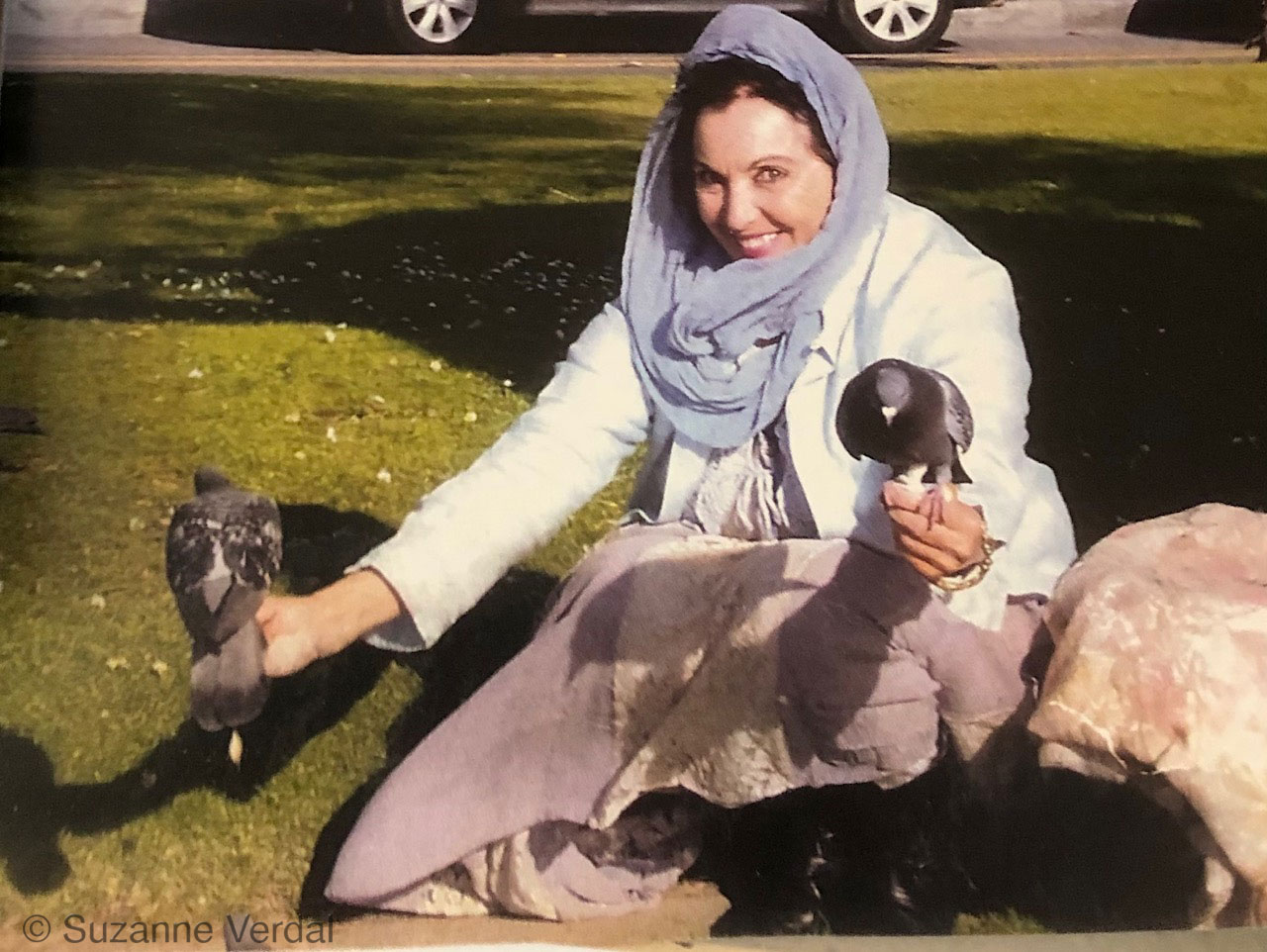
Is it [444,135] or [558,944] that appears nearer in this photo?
[558,944]

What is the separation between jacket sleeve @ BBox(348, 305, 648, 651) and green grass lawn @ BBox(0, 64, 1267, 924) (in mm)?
22

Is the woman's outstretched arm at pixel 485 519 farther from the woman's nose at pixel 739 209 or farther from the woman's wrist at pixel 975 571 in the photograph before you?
the woman's wrist at pixel 975 571

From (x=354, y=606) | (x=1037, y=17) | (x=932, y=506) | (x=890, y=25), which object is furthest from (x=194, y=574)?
(x=1037, y=17)

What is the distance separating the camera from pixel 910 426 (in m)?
1.11

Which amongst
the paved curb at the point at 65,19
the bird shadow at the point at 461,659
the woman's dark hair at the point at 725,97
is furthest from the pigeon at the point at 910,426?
the paved curb at the point at 65,19

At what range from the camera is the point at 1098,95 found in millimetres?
1289

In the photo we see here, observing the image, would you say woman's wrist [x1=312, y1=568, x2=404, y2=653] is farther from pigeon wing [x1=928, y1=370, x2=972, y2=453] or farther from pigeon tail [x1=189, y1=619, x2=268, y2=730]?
pigeon wing [x1=928, y1=370, x2=972, y2=453]

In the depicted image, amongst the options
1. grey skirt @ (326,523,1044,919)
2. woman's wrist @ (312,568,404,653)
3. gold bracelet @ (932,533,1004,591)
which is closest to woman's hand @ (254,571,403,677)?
woman's wrist @ (312,568,404,653)

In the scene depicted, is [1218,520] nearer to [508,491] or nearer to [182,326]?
[508,491]

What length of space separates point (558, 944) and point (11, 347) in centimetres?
80

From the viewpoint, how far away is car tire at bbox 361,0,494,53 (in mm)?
1282

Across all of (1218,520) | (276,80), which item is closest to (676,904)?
(1218,520)

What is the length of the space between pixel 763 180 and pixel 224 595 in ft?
2.12

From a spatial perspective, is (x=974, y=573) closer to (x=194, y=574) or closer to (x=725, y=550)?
(x=725, y=550)
